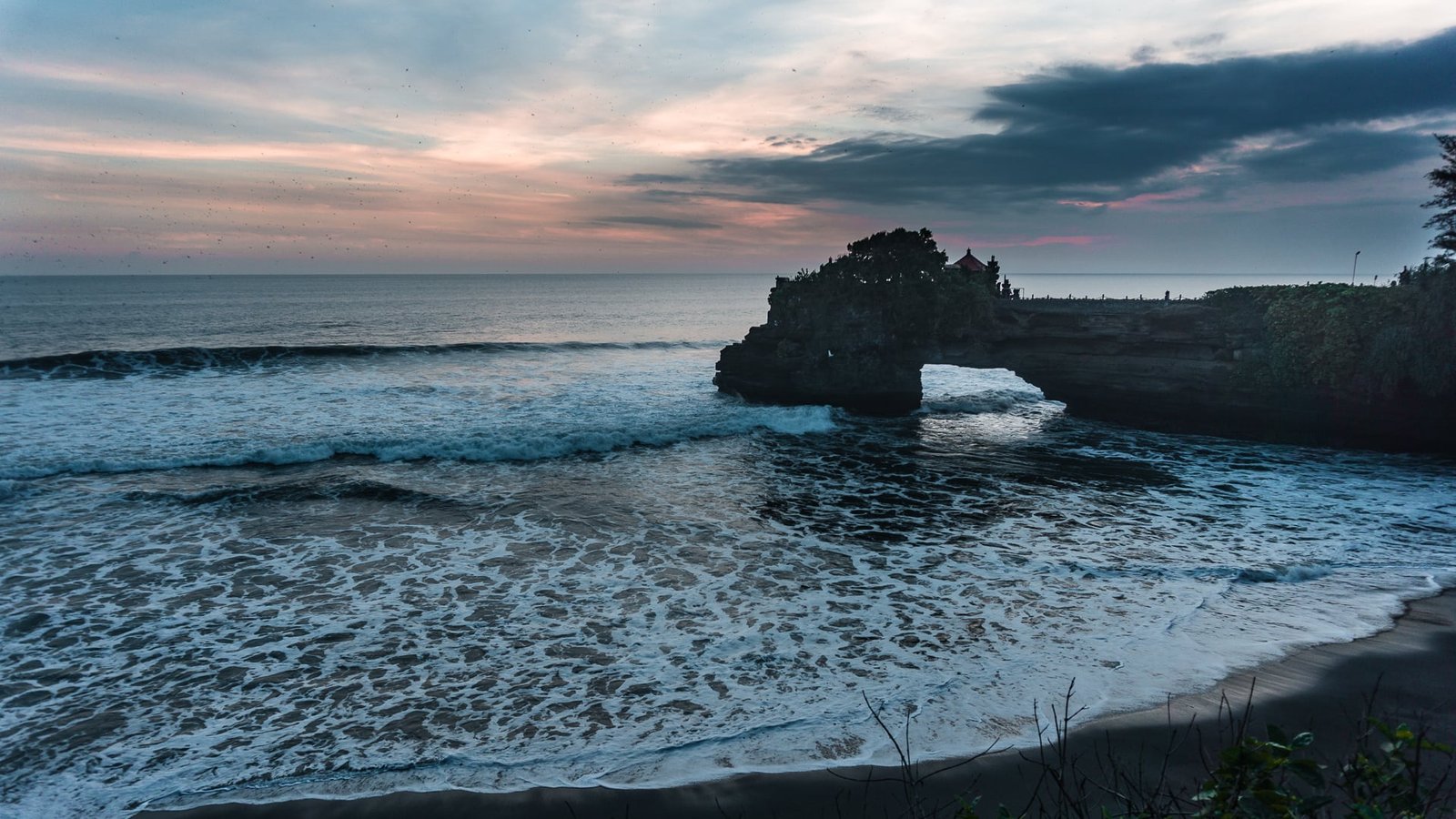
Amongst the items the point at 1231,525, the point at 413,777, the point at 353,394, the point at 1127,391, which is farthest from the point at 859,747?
the point at 353,394

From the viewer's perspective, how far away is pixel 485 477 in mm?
19031

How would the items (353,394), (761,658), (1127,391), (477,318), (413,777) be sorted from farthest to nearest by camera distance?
1. (477,318)
2. (353,394)
3. (1127,391)
4. (761,658)
5. (413,777)

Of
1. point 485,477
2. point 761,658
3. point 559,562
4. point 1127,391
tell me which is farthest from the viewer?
point 1127,391

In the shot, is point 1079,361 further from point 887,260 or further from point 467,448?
point 467,448

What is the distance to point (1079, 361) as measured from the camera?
2792 centimetres

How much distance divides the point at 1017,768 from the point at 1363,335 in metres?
23.1

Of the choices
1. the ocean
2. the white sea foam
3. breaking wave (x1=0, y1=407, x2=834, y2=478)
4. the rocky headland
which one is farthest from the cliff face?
breaking wave (x1=0, y1=407, x2=834, y2=478)

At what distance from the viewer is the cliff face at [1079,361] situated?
23.4 metres

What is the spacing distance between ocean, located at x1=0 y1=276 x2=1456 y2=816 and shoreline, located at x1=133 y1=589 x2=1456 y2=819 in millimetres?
228

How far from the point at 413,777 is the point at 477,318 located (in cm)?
6637

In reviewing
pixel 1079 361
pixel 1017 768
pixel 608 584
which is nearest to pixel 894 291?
pixel 1079 361

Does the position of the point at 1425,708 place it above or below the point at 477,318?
below

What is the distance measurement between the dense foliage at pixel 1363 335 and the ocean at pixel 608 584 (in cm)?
239

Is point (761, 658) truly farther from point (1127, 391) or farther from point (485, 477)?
point (1127, 391)
